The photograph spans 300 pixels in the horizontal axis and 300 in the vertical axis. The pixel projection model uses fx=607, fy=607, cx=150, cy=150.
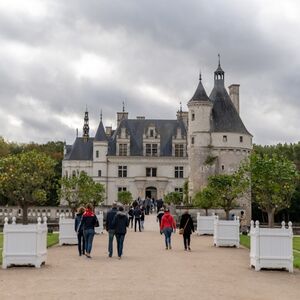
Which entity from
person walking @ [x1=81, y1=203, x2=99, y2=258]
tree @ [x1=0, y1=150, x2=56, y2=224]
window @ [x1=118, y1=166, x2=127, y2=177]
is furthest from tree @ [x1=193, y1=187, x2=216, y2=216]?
window @ [x1=118, y1=166, x2=127, y2=177]

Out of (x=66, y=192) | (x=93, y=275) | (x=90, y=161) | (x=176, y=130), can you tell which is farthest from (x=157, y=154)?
(x=93, y=275)

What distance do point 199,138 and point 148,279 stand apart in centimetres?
5083

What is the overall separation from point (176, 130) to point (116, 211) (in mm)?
58368

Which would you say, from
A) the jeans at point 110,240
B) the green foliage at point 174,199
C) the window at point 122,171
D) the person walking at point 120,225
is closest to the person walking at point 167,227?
the person walking at point 120,225

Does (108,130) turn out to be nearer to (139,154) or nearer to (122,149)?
(122,149)

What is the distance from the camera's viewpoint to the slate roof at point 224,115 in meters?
63.4

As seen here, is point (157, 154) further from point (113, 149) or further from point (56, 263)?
point (56, 263)

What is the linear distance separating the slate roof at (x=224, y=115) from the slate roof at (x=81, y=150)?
19.4 metres

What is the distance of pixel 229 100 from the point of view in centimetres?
6575

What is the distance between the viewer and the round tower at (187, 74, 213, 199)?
61.8 meters

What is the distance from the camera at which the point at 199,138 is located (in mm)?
62906

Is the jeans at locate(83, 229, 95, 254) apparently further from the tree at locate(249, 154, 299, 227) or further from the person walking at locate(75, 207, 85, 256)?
the tree at locate(249, 154, 299, 227)

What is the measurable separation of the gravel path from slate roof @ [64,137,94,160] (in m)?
59.2

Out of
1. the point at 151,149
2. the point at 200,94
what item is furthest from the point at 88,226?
the point at 151,149
